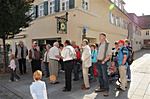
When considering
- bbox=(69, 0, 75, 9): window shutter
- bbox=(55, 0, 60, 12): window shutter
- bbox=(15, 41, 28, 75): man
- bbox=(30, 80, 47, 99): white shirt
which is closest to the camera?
bbox=(30, 80, 47, 99): white shirt

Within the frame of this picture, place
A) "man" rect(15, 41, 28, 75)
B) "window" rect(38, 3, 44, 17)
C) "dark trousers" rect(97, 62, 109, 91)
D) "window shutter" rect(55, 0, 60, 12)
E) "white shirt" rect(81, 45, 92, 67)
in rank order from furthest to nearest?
"window" rect(38, 3, 44, 17) < "window shutter" rect(55, 0, 60, 12) < "man" rect(15, 41, 28, 75) < "white shirt" rect(81, 45, 92, 67) < "dark trousers" rect(97, 62, 109, 91)

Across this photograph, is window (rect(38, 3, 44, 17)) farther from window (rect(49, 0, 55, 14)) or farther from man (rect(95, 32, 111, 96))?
man (rect(95, 32, 111, 96))

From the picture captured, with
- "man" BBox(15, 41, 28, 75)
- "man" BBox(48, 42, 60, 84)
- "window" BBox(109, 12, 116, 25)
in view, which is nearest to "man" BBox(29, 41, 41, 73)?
"man" BBox(15, 41, 28, 75)

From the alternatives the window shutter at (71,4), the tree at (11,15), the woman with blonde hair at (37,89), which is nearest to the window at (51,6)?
the window shutter at (71,4)

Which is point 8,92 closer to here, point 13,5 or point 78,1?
point 13,5

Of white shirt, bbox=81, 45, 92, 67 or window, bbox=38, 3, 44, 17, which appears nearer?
white shirt, bbox=81, 45, 92, 67

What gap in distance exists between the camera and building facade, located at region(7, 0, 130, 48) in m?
17.1

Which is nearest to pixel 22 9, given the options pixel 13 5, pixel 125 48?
pixel 13 5

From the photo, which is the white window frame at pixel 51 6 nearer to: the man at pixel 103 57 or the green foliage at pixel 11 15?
the green foliage at pixel 11 15

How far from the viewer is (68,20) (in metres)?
17.2

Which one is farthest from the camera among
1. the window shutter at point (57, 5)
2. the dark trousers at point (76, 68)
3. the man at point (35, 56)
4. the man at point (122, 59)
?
the window shutter at point (57, 5)

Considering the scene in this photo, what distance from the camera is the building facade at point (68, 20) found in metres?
17.1

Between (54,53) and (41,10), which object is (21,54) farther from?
(41,10)

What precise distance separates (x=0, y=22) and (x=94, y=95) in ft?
26.1
